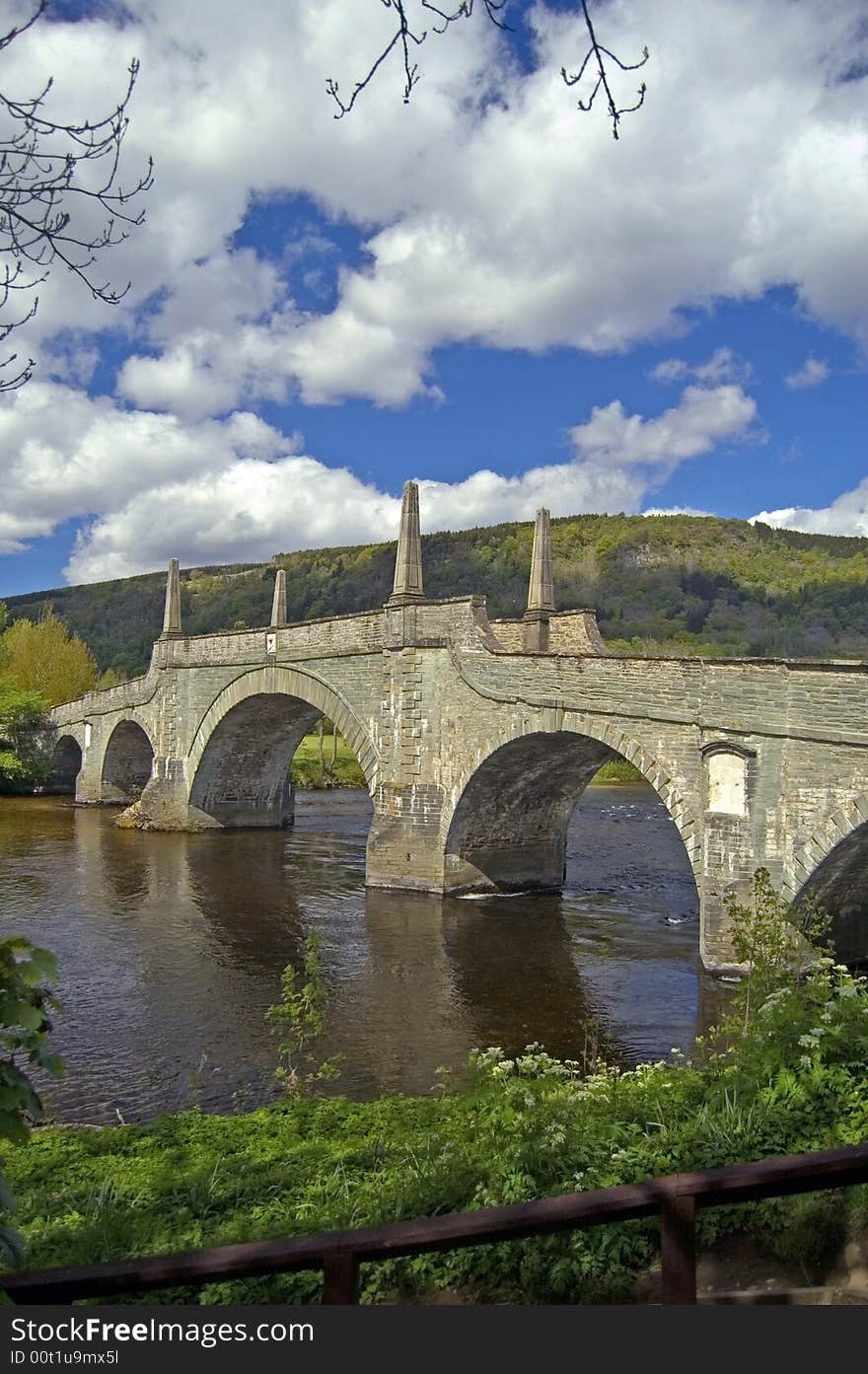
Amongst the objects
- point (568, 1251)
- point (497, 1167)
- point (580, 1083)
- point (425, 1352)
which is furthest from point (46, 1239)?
point (580, 1083)

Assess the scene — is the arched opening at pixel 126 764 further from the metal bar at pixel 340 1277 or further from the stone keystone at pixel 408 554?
the metal bar at pixel 340 1277

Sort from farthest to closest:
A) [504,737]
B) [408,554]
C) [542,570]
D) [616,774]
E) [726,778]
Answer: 1. [616,774]
2. [408,554]
3. [542,570]
4. [504,737]
5. [726,778]

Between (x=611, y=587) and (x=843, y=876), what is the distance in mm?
74586

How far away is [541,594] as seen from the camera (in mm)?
18359

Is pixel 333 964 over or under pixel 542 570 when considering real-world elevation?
under

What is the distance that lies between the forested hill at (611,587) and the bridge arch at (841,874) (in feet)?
148

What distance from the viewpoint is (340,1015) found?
11672 millimetres

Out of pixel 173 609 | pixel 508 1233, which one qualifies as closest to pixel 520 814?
pixel 173 609

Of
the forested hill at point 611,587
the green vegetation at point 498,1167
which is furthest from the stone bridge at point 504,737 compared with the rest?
the forested hill at point 611,587

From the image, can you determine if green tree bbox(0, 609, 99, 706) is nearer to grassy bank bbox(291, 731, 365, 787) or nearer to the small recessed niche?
grassy bank bbox(291, 731, 365, 787)

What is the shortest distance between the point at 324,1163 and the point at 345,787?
37015 millimetres

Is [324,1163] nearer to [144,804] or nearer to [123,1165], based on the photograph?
[123,1165]

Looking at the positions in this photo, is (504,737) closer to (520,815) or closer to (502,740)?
(502,740)

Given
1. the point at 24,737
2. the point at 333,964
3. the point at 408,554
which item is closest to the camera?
the point at 333,964
